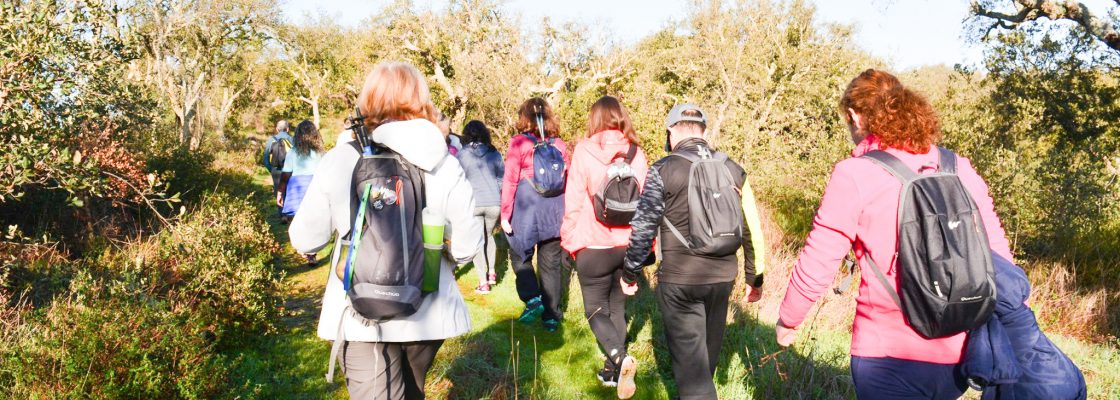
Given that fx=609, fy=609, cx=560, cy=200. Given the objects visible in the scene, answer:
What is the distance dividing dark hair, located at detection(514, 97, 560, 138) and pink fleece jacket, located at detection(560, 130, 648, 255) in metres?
0.98

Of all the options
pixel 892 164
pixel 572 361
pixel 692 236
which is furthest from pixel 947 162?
pixel 572 361

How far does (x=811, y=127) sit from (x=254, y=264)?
28.9 ft

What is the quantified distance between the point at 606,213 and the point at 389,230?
1.97 m

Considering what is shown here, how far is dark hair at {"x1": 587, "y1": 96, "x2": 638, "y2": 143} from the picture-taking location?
4090 mm

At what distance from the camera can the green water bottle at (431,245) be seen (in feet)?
7.48

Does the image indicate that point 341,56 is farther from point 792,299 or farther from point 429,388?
point 792,299

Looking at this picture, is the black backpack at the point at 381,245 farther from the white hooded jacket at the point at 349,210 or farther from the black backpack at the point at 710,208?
the black backpack at the point at 710,208

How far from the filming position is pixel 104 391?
311 centimetres

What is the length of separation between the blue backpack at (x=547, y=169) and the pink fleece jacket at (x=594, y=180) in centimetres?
93

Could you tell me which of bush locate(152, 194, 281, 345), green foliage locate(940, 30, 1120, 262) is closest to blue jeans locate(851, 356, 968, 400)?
bush locate(152, 194, 281, 345)

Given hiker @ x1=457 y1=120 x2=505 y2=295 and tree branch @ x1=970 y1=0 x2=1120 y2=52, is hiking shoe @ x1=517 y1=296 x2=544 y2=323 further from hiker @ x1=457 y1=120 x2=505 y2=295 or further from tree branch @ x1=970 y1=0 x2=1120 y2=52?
tree branch @ x1=970 y1=0 x2=1120 y2=52

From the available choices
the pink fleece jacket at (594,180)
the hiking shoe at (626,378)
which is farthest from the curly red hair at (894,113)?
the hiking shoe at (626,378)

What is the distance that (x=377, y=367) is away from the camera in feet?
7.73

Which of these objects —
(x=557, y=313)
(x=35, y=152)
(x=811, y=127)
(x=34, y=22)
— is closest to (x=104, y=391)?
(x=35, y=152)
